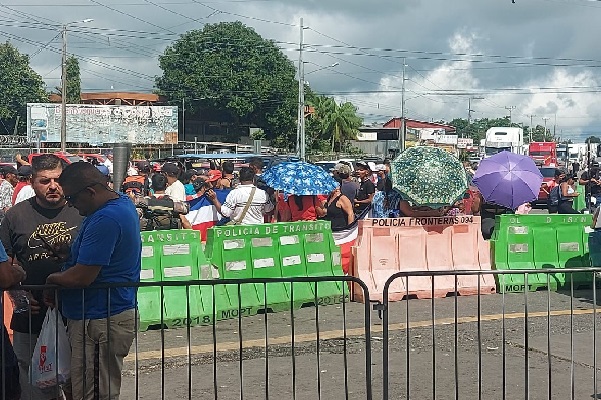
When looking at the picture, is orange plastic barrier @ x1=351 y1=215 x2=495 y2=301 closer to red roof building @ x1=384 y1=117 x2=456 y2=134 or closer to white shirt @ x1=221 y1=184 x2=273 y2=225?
white shirt @ x1=221 y1=184 x2=273 y2=225

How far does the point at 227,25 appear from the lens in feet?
293

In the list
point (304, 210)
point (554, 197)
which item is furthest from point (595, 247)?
point (554, 197)

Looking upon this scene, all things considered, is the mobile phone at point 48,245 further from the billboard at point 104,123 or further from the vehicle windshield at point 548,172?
the billboard at point 104,123

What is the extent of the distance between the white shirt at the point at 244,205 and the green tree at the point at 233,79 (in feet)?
229

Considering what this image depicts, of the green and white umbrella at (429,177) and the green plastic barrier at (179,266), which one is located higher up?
the green and white umbrella at (429,177)

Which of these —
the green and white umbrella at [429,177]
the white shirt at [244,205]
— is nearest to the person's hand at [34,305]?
the white shirt at [244,205]

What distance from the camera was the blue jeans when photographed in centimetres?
1195

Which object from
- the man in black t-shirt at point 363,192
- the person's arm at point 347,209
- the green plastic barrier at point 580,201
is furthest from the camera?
the green plastic barrier at point 580,201

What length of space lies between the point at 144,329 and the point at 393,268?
373 cm

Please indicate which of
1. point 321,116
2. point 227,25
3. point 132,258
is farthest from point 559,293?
point 227,25

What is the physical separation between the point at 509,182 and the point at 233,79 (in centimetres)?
7096

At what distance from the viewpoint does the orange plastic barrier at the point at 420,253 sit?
11.4 meters

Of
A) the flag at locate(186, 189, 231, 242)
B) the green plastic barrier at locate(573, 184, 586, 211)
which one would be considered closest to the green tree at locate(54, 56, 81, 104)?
→ the green plastic barrier at locate(573, 184, 586, 211)

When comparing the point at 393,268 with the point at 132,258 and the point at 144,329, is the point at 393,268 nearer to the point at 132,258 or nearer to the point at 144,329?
the point at 144,329
